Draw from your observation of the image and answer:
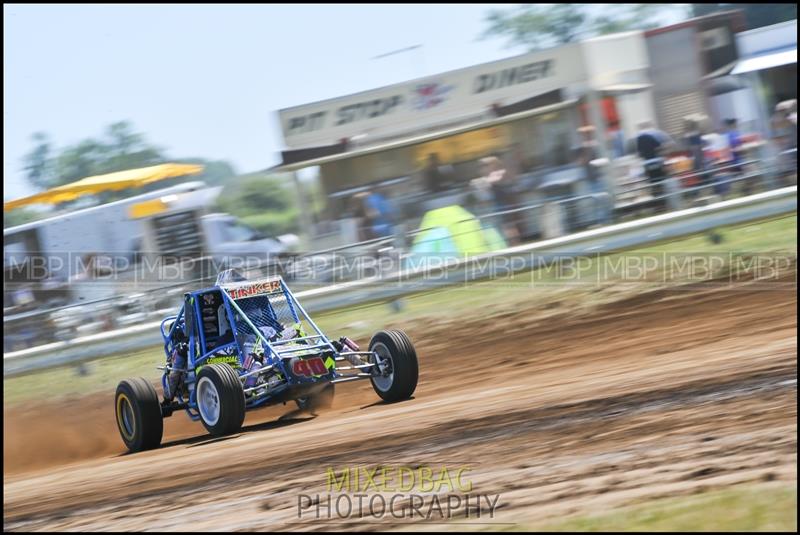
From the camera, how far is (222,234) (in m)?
14.0

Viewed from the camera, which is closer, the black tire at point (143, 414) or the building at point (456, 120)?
the black tire at point (143, 414)

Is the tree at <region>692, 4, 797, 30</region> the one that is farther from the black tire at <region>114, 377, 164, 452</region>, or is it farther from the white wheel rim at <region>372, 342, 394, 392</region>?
the black tire at <region>114, 377, 164, 452</region>

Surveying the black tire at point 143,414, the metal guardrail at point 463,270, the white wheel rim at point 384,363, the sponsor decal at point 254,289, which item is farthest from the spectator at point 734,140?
the black tire at point 143,414

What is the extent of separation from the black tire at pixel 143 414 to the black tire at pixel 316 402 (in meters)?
1.14

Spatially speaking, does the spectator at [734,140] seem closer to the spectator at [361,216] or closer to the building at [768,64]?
the building at [768,64]

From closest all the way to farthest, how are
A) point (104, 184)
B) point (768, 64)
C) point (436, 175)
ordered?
point (436, 175)
point (768, 64)
point (104, 184)

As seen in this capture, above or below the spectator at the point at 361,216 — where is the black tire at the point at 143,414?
below

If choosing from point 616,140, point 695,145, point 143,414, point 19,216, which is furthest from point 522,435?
point 19,216

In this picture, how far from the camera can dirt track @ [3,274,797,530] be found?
4781 millimetres

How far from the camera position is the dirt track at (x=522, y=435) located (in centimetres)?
478

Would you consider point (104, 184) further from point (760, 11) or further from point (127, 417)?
point (760, 11)

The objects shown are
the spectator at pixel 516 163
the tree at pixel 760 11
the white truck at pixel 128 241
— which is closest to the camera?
the spectator at pixel 516 163

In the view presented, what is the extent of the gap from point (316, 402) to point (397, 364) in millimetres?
1104

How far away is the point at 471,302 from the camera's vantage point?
36.9 feet
